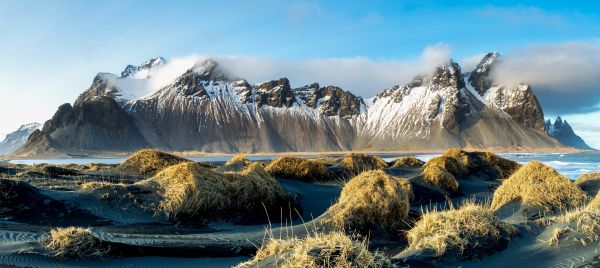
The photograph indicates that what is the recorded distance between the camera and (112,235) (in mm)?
10234

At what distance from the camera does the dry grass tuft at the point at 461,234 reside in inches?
343

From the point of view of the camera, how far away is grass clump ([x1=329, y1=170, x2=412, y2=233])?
1297 cm

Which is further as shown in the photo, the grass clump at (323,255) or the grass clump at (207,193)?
the grass clump at (207,193)

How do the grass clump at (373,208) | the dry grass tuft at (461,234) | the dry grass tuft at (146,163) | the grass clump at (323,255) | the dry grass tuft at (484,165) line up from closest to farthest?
1. the grass clump at (323,255)
2. the dry grass tuft at (461,234)
3. the grass clump at (373,208)
4. the dry grass tuft at (146,163)
5. the dry grass tuft at (484,165)

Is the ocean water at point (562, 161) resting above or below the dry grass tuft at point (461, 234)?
below

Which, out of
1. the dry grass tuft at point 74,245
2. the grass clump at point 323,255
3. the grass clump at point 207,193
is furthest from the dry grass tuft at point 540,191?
the dry grass tuft at point 74,245

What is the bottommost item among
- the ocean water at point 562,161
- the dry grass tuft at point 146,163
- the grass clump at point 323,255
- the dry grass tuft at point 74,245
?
the ocean water at point 562,161

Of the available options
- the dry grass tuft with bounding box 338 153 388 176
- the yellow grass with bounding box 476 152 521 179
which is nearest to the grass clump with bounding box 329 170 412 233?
the dry grass tuft with bounding box 338 153 388 176

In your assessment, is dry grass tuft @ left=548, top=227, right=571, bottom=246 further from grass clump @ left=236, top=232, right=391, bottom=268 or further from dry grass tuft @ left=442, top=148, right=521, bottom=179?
dry grass tuft @ left=442, top=148, right=521, bottom=179

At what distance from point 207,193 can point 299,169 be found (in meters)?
11.6

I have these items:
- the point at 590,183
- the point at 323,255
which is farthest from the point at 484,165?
the point at 323,255

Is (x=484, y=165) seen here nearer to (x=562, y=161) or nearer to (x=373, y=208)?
(x=373, y=208)

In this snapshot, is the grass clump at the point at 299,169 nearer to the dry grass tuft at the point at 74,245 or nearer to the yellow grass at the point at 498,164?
the dry grass tuft at the point at 74,245

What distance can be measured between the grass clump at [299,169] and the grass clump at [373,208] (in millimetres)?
11408
